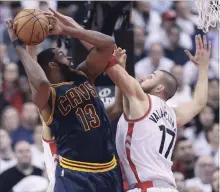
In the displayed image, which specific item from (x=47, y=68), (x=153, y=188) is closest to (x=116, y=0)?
(x=47, y=68)

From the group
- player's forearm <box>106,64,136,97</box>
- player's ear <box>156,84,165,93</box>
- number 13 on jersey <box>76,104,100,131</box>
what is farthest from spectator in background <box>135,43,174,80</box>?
number 13 on jersey <box>76,104,100,131</box>

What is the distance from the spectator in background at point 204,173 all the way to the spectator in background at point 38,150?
6.70 feet

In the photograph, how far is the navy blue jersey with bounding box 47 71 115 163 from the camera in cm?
593

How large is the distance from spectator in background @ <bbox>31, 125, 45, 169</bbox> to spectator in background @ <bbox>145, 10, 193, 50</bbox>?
2.43m

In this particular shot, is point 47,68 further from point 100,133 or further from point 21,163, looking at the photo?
point 21,163

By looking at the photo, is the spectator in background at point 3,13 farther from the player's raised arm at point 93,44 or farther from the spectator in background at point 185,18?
the player's raised arm at point 93,44

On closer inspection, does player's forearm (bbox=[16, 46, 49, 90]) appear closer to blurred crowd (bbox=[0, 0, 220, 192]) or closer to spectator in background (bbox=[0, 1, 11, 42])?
blurred crowd (bbox=[0, 0, 220, 192])

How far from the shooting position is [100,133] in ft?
19.7

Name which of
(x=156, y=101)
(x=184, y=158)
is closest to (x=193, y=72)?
(x=184, y=158)

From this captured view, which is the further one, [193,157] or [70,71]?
[193,157]

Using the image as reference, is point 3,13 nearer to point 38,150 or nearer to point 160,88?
point 38,150

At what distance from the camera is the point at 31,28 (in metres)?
5.65

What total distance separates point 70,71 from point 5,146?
12.9ft

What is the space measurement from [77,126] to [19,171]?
3710 mm
